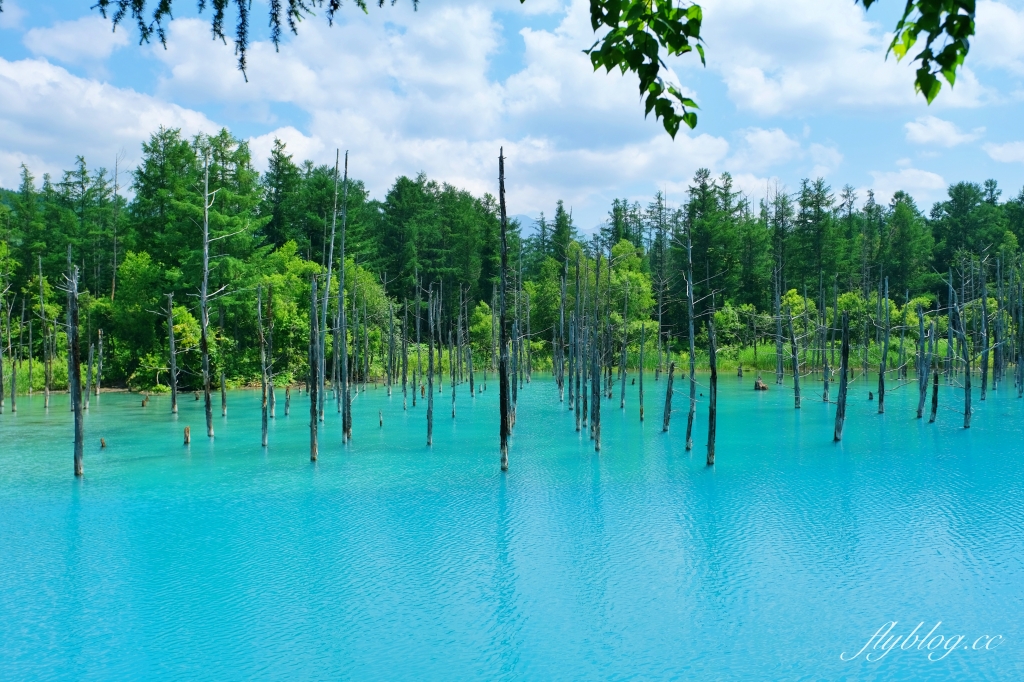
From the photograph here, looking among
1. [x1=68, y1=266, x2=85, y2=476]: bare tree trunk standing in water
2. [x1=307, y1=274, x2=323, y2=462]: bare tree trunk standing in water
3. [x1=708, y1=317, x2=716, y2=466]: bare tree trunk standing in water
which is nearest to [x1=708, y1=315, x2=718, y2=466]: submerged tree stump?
[x1=708, y1=317, x2=716, y2=466]: bare tree trunk standing in water

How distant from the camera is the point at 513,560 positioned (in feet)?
40.8

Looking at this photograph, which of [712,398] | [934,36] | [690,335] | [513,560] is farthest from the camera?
[690,335]

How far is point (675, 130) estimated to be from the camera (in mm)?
2826

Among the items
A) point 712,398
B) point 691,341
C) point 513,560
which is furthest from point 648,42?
point 691,341

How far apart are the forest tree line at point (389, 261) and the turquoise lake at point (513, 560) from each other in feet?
49.3

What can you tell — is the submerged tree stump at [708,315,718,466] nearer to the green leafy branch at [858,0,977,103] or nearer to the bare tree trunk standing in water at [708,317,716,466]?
the bare tree trunk standing in water at [708,317,716,466]

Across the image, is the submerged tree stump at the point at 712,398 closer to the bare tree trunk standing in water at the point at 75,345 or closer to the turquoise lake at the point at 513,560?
the turquoise lake at the point at 513,560

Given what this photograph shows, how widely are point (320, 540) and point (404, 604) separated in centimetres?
358

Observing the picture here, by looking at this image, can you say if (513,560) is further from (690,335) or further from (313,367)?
(313,367)

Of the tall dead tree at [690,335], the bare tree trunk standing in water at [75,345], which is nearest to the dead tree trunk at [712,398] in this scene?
the tall dead tree at [690,335]

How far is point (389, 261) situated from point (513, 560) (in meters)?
46.9

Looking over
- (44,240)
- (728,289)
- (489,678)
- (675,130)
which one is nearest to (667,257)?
(728,289)

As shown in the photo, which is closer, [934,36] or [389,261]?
[934,36]

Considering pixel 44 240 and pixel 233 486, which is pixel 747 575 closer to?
pixel 233 486
